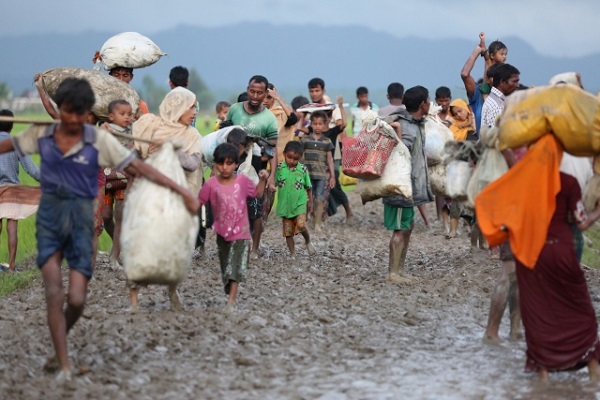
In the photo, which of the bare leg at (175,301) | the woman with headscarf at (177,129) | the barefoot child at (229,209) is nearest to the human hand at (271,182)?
the woman with headscarf at (177,129)

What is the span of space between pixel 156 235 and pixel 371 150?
421cm

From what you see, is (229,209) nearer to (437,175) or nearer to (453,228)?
(437,175)

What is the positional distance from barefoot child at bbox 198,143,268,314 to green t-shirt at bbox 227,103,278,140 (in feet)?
8.93

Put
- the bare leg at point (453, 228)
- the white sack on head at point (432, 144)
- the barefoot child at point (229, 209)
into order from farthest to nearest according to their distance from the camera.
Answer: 1. the bare leg at point (453, 228)
2. the white sack on head at point (432, 144)
3. the barefoot child at point (229, 209)

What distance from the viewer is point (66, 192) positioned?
7.42m

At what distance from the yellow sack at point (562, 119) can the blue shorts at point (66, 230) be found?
109 inches

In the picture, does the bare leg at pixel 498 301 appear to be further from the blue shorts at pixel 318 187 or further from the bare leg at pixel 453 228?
the blue shorts at pixel 318 187

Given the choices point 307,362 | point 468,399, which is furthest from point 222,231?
point 468,399

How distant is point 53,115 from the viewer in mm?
11039

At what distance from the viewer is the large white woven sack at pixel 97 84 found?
11.1 meters

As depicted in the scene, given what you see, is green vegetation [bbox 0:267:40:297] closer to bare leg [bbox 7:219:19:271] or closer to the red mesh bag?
bare leg [bbox 7:219:19:271]

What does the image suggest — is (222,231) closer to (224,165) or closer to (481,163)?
(224,165)

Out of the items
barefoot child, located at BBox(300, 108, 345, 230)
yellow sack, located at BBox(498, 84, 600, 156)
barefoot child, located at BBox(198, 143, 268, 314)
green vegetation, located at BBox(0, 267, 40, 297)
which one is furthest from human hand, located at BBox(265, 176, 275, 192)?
yellow sack, located at BBox(498, 84, 600, 156)

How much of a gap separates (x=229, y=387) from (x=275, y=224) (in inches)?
464
